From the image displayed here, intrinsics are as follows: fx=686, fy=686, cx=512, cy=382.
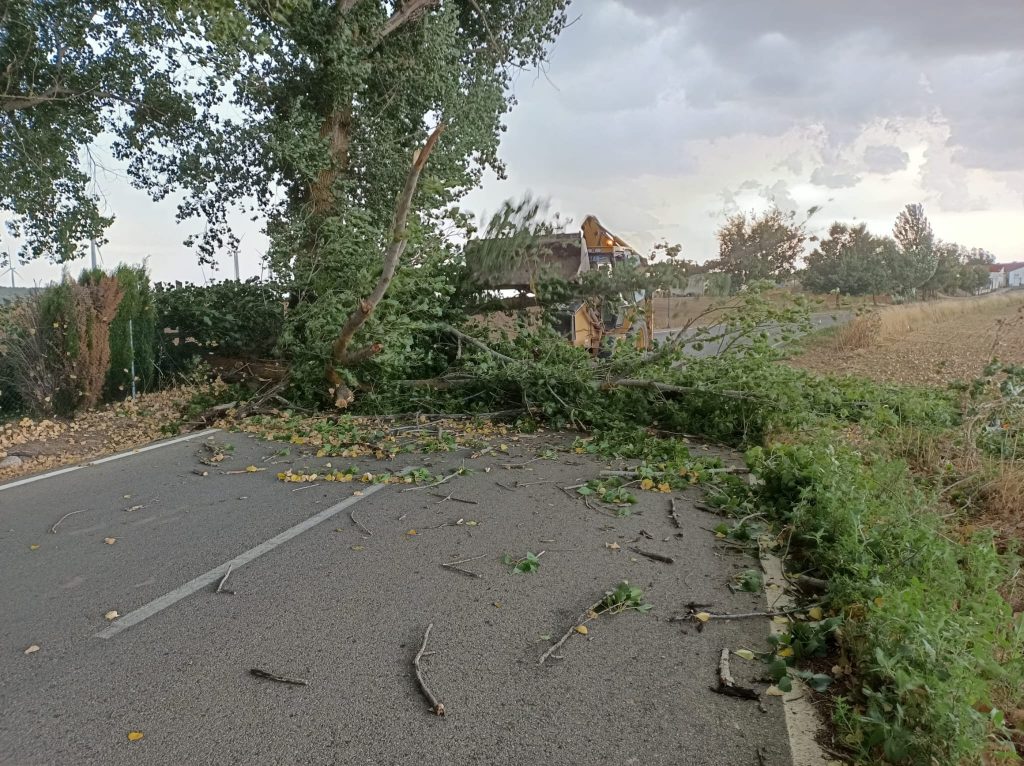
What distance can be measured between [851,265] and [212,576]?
4667 centimetres

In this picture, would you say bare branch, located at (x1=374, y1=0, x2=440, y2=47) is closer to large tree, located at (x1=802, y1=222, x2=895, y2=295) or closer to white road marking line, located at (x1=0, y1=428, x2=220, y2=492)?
white road marking line, located at (x1=0, y1=428, x2=220, y2=492)

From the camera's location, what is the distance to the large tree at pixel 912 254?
4691 cm

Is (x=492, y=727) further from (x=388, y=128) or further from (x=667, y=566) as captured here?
(x=388, y=128)

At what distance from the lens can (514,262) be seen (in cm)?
1060

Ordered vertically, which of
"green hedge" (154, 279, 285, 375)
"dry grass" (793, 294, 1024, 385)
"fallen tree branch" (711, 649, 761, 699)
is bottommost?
"fallen tree branch" (711, 649, 761, 699)

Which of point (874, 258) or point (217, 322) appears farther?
point (874, 258)

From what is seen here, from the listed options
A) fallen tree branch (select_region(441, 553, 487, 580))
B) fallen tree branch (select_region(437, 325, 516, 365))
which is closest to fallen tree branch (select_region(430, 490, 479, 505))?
fallen tree branch (select_region(441, 553, 487, 580))

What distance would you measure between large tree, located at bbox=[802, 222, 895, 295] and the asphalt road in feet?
131

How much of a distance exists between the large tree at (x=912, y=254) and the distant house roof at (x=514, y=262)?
140 feet

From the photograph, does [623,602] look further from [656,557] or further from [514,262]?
[514,262]

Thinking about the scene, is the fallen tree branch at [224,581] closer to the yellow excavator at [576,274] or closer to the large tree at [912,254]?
the yellow excavator at [576,274]

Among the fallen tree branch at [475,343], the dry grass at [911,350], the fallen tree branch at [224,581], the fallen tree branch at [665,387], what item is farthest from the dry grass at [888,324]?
the fallen tree branch at [224,581]

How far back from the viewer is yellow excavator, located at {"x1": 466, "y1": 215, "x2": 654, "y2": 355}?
10492mm

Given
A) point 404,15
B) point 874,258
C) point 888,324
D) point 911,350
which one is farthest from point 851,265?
point 404,15
